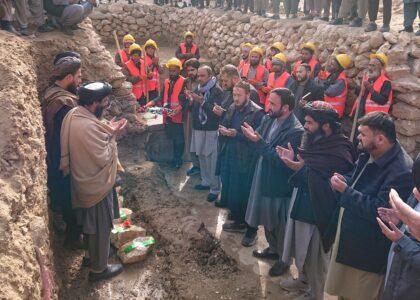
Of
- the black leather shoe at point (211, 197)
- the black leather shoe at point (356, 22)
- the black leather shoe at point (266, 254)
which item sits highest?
the black leather shoe at point (356, 22)

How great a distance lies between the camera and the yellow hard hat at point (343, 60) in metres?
7.29

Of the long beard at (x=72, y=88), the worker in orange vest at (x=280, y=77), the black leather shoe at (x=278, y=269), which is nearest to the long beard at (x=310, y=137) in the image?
the black leather shoe at (x=278, y=269)

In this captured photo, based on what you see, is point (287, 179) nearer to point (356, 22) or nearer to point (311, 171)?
point (311, 171)

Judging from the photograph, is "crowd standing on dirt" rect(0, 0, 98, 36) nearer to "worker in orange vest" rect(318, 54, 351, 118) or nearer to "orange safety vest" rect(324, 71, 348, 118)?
"worker in orange vest" rect(318, 54, 351, 118)

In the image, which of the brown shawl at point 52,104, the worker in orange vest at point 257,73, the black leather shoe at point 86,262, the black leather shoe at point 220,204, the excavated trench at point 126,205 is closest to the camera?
the excavated trench at point 126,205

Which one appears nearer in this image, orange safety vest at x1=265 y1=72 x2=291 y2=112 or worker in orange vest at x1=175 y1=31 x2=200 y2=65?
orange safety vest at x1=265 y1=72 x2=291 y2=112

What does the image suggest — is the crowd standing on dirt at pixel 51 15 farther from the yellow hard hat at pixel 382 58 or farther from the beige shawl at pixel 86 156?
Result: the yellow hard hat at pixel 382 58

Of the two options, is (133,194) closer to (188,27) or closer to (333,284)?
(333,284)

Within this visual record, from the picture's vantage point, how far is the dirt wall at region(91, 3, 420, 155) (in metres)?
6.94

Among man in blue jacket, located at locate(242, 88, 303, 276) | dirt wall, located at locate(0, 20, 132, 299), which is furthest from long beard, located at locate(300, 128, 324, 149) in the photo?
dirt wall, located at locate(0, 20, 132, 299)

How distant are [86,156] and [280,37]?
8334mm

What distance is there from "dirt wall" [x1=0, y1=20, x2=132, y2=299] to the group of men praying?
425 mm

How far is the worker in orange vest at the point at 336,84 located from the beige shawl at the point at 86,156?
4.55m

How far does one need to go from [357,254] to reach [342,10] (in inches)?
289
